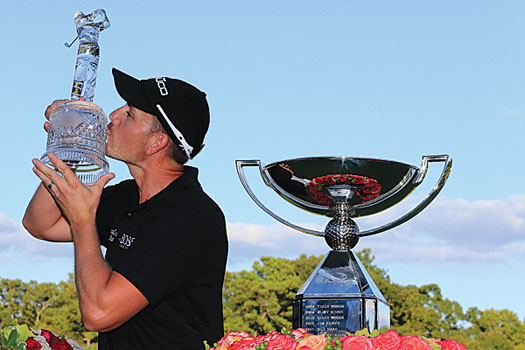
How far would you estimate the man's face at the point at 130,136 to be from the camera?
3.68m


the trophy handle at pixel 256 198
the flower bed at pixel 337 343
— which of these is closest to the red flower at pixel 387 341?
the flower bed at pixel 337 343

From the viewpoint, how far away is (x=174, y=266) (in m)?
3.30

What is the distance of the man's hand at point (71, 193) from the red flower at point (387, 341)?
59.4 inches

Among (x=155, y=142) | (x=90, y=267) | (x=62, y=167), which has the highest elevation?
(x=155, y=142)

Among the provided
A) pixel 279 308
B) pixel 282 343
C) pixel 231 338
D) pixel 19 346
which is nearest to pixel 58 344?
pixel 19 346

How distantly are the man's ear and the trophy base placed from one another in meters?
0.26

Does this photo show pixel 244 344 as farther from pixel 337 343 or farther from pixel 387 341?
pixel 387 341

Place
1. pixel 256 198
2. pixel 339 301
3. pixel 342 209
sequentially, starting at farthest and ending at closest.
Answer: pixel 256 198, pixel 342 209, pixel 339 301

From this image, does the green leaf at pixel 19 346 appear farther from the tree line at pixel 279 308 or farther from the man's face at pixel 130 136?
the tree line at pixel 279 308

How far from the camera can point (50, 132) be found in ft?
11.4

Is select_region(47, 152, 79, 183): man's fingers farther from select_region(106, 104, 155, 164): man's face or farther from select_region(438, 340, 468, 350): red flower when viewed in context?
select_region(438, 340, 468, 350): red flower

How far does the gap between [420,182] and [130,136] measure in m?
2.33

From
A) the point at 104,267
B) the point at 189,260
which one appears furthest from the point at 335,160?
the point at 104,267

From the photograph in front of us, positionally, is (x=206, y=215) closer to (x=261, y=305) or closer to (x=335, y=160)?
(x=335, y=160)
